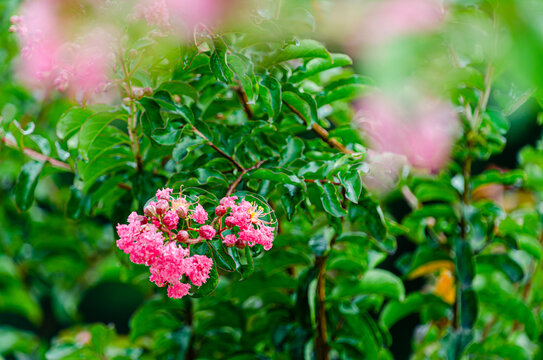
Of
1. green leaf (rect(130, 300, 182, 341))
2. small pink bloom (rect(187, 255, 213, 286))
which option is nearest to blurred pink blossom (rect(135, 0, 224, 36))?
small pink bloom (rect(187, 255, 213, 286))

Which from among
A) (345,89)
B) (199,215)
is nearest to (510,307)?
(345,89)

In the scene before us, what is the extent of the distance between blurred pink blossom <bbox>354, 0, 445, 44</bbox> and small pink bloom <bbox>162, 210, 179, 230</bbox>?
35 cm

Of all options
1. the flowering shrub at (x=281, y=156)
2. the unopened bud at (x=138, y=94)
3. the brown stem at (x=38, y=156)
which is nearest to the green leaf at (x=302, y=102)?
the flowering shrub at (x=281, y=156)

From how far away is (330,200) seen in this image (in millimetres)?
780

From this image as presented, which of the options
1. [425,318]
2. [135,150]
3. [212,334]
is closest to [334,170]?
[135,150]

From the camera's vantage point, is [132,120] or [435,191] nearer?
[132,120]

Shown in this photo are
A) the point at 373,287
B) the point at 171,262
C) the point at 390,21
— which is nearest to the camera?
the point at 390,21

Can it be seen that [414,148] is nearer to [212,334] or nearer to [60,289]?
[212,334]

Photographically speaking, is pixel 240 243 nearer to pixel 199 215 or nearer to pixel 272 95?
pixel 199 215

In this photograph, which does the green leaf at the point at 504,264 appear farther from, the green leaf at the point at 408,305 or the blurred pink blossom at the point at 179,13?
the blurred pink blossom at the point at 179,13

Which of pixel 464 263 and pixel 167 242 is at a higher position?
pixel 167 242

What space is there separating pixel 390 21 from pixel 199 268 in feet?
1.31

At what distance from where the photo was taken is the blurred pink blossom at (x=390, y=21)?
1.18ft

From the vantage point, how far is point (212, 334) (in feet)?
3.77
